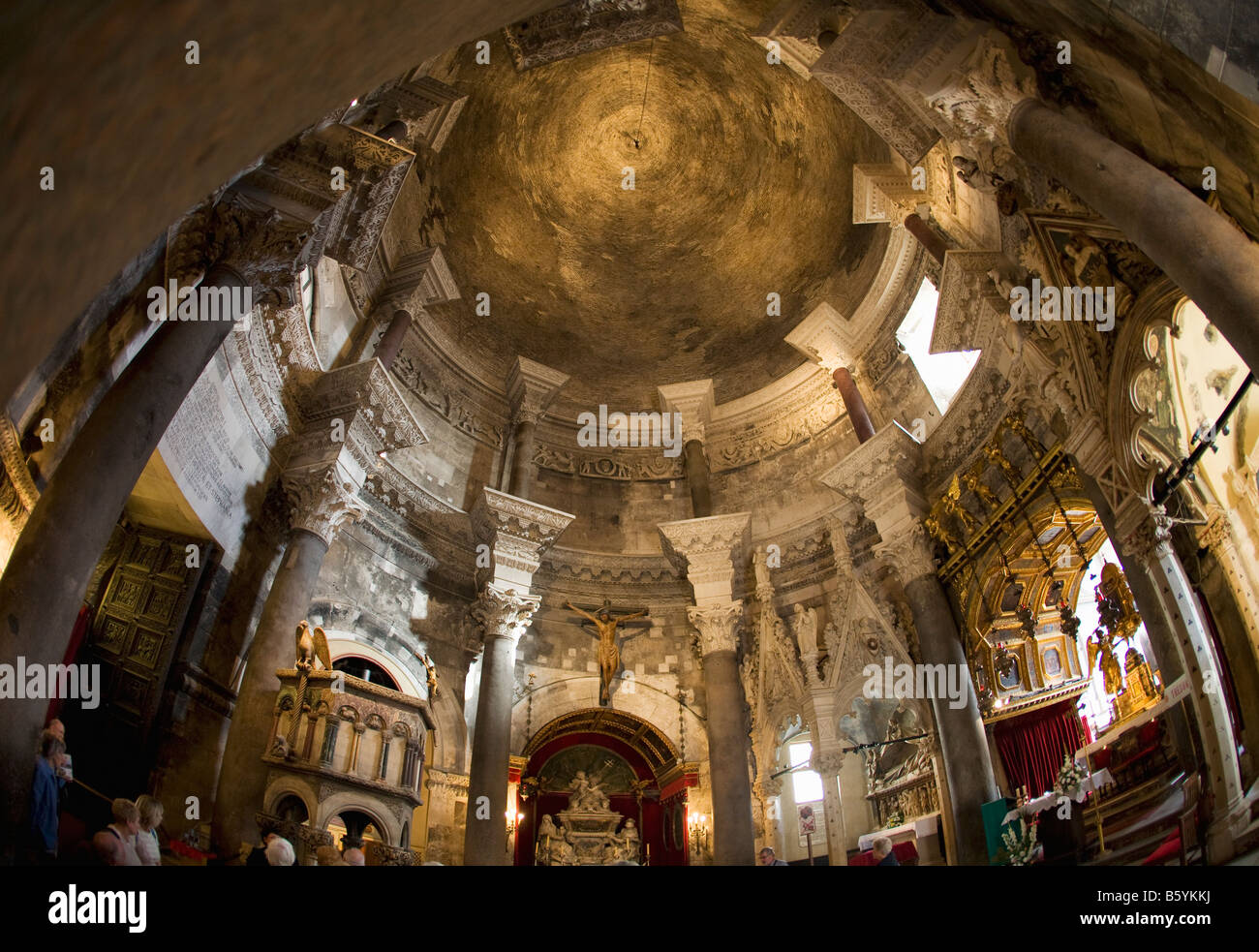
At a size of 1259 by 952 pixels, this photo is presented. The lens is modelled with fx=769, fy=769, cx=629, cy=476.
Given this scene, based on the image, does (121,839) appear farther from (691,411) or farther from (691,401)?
(691,401)

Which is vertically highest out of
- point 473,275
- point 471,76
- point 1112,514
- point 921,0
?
point 471,76

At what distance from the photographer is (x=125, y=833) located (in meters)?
6.27

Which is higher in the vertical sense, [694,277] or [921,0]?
[694,277]

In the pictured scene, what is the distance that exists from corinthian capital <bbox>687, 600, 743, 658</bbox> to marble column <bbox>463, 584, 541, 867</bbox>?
3.06 meters

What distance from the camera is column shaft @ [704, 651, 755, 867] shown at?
11.9 meters

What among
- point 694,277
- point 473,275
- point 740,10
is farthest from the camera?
point 694,277

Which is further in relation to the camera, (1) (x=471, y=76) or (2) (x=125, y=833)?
(1) (x=471, y=76)

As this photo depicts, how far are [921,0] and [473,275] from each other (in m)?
11.4

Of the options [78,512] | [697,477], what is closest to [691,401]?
[697,477]

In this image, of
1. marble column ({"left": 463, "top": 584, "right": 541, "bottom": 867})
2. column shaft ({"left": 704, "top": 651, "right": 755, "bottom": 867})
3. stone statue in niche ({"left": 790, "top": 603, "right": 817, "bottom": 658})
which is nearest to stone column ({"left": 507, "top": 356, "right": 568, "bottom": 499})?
marble column ({"left": 463, "top": 584, "right": 541, "bottom": 867})

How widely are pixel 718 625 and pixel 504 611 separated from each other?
3.88 meters

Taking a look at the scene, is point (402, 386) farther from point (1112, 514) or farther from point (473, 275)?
point (1112, 514)
